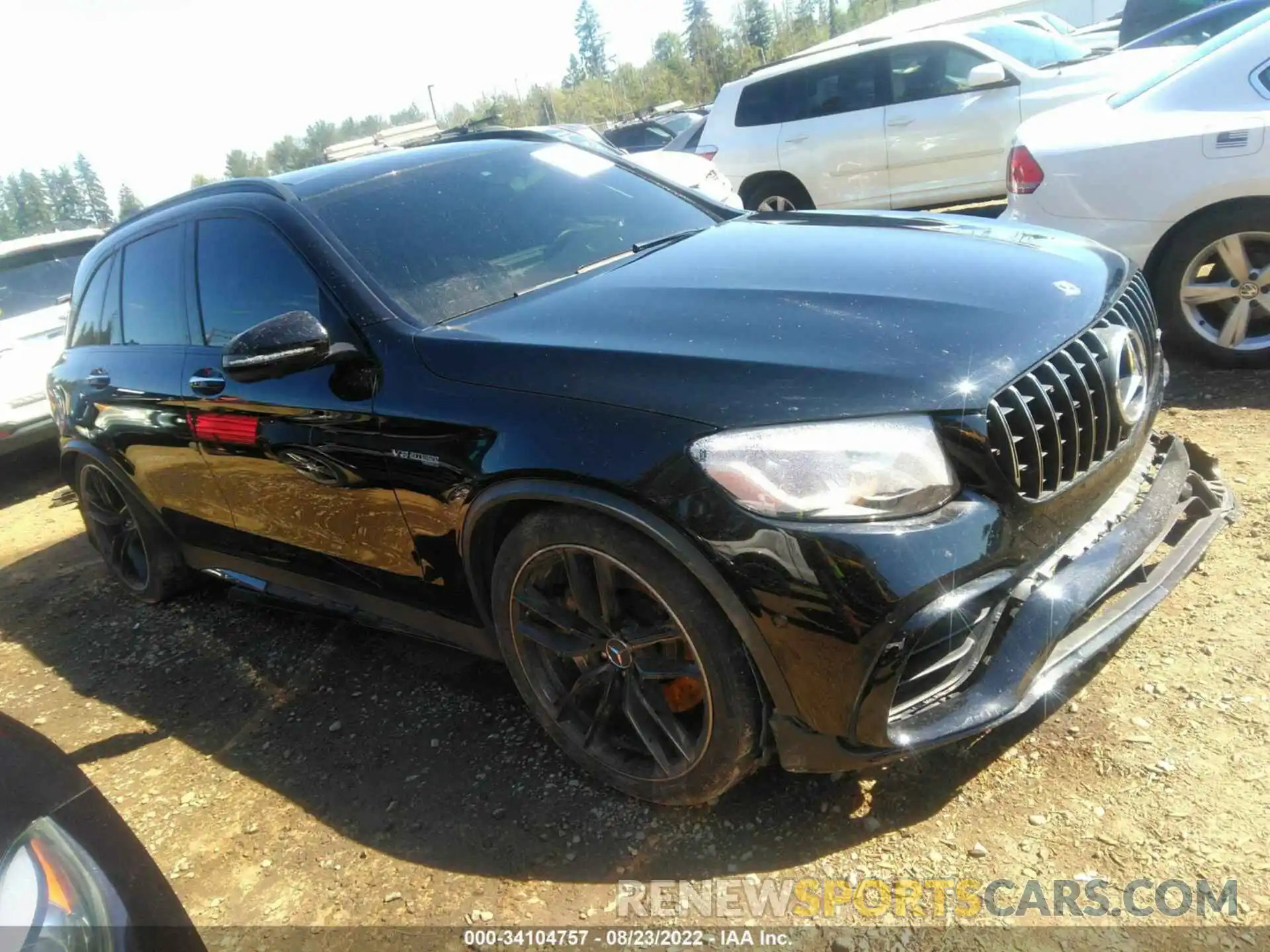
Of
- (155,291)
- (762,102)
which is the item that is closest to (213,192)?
(155,291)

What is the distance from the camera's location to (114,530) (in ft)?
15.0

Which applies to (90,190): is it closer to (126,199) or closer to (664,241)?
(126,199)

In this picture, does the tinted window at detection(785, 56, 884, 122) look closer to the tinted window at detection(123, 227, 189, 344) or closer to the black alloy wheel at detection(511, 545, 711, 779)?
the tinted window at detection(123, 227, 189, 344)

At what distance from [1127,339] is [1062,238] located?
0.61 metres

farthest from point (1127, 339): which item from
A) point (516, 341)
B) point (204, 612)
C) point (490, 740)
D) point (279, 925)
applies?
point (204, 612)

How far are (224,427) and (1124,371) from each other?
280 centimetres

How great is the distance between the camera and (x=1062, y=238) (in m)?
2.91

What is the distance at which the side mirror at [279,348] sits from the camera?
254 centimetres

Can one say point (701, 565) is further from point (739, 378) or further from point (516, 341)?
point (516, 341)

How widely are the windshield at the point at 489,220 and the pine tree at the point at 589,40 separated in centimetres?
10369

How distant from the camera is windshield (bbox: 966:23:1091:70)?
8.78m

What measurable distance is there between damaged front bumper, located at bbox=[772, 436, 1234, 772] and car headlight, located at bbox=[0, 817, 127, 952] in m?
1.33

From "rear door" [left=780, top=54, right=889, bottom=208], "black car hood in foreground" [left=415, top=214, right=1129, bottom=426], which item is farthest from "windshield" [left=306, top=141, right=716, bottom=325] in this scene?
"rear door" [left=780, top=54, right=889, bottom=208]

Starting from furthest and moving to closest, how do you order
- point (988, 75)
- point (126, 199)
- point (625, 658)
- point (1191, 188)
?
point (126, 199), point (988, 75), point (1191, 188), point (625, 658)
